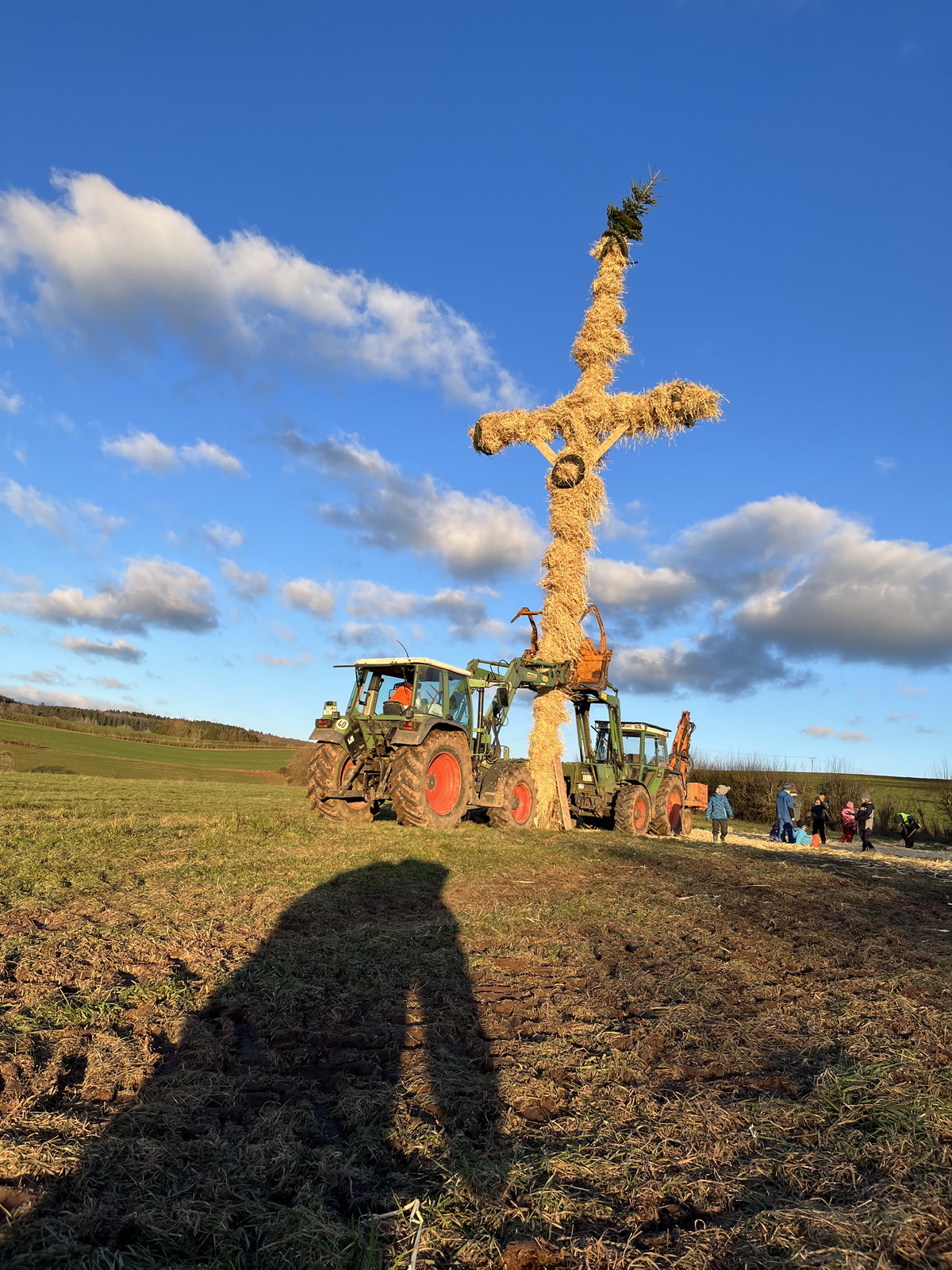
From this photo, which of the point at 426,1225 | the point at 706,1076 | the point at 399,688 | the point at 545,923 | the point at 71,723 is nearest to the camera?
the point at 426,1225

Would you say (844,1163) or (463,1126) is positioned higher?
(844,1163)

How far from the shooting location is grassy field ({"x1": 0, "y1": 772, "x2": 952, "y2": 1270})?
1.79m

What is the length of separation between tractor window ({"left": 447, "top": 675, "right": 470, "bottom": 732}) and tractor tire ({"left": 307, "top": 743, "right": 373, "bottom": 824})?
1.75 metres

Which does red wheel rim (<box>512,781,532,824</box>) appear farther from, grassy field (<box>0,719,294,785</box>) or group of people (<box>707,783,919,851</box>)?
grassy field (<box>0,719,294,785</box>)

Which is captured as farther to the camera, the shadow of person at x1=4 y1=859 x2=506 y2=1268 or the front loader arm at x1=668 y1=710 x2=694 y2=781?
the front loader arm at x1=668 y1=710 x2=694 y2=781

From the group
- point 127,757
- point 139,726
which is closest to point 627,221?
point 127,757

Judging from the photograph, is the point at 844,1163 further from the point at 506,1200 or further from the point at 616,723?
the point at 616,723

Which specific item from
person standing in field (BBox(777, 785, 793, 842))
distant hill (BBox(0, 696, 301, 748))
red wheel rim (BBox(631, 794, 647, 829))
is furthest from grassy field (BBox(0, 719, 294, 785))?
person standing in field (BBox(777, 785, 793, 842))

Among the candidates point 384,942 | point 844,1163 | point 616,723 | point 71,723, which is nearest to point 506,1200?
point 844,1163

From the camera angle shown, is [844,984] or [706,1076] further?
[844,984]

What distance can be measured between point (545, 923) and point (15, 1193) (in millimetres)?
3840

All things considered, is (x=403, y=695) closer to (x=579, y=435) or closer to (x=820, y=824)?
(x=579, y=435)

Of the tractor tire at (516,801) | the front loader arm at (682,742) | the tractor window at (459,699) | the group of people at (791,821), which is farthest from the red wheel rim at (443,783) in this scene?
the front loader arm at (682,742)

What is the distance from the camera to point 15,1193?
73.3 inches
